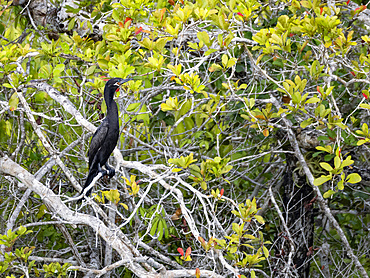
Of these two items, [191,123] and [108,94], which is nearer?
[108,94]

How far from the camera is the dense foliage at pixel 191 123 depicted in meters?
2.75

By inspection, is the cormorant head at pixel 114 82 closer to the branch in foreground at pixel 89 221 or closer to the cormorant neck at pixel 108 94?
the cormorant neck at pixel 108 94

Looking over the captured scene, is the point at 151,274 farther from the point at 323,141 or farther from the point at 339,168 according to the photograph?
the point at 323,141

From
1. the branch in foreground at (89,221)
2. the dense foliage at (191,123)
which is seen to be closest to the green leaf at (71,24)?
the dense foliage at (191,123)

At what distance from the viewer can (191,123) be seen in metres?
4.06

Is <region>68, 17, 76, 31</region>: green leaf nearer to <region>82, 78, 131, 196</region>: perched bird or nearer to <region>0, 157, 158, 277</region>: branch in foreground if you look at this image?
<region>0, 157, 158, 277</region>: branch in foreground

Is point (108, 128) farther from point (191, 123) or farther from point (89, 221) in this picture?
point (191, 123)

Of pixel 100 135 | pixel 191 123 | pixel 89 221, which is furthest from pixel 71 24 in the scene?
pixel 89 221

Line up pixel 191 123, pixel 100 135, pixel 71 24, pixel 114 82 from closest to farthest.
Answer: pixel 114 82
pixel 100 135
pixel 71 24
pixel 191 123

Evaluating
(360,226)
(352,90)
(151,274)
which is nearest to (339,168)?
(151,274)

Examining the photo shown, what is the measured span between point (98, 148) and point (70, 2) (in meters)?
1.87

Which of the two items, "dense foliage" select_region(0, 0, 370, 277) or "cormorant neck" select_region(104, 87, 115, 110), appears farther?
"dense foliage" select_region(0, 0, 370, 277)

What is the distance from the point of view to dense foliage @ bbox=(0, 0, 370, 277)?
2.75 metres

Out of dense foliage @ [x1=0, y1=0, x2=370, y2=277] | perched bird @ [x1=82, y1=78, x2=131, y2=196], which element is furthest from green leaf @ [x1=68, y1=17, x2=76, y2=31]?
perched bird @ [x1=82, y1=78, x2=131, y2=196]
